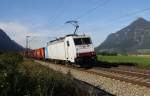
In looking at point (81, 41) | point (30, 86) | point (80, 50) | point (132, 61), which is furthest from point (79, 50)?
point (30, 86)

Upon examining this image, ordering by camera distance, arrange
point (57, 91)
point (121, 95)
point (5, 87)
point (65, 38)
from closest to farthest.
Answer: point (5, 87) → point (57, 91) → point (121, 95) → point (65, 38)

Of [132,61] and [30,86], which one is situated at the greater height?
[132,61]

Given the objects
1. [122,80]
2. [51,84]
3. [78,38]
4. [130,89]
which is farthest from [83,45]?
[51,84]

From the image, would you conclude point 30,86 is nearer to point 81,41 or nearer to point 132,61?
point 81,41

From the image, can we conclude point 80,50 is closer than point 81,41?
Yes

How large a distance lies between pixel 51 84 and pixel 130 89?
5721mm

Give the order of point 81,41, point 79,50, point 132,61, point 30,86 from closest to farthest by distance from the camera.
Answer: point 30,86, point 79,50, point 81,41, point 132,61

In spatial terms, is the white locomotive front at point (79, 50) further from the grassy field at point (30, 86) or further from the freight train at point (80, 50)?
the grassy field at point (30, 86)

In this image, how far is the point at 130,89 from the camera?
15586mm

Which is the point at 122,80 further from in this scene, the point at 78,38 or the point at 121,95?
the point at 78,38

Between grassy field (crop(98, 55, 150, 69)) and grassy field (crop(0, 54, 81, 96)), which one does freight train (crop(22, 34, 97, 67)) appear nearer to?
grassy field (crop(98, 55, 150, 69))

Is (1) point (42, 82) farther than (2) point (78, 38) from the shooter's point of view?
No

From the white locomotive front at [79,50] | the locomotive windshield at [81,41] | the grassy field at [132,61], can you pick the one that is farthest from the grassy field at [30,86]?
the locomotive windshield at [81,41]

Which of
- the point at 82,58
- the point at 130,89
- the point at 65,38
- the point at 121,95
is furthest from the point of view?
the point at 65,38
